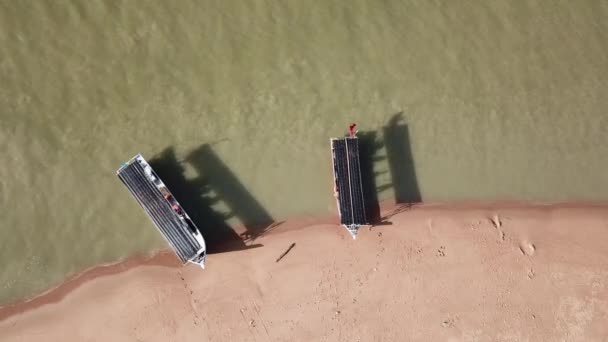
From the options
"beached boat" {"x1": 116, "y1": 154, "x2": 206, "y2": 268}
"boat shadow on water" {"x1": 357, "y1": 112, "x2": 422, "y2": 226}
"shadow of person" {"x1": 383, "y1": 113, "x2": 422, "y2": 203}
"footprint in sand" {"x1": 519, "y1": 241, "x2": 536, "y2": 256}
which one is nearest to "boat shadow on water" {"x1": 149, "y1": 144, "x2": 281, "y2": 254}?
"beached boat" {"x1": 116, "y1": 154, "x2": 206, "y2": 268}

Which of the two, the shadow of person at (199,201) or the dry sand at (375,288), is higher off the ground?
the shadow of person at (199,201)

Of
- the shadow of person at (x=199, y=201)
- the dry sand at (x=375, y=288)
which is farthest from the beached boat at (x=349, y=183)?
the shadow of person at (x=199, y=201)

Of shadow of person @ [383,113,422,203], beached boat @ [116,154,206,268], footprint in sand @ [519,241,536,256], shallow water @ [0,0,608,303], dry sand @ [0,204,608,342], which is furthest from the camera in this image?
shadow of person @ [383,113,422,203]

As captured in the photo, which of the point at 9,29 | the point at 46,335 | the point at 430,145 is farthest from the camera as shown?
the point at 430,145

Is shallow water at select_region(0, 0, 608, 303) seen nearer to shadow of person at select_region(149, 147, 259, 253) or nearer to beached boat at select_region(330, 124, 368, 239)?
shadow of person at select_region(149, 147, 259, 253)

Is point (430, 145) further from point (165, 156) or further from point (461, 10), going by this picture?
point (165, 156)

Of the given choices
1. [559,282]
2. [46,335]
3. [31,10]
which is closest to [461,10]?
[559,282]

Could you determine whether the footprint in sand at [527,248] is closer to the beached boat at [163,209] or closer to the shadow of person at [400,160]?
the shadow of person at [400,160]
